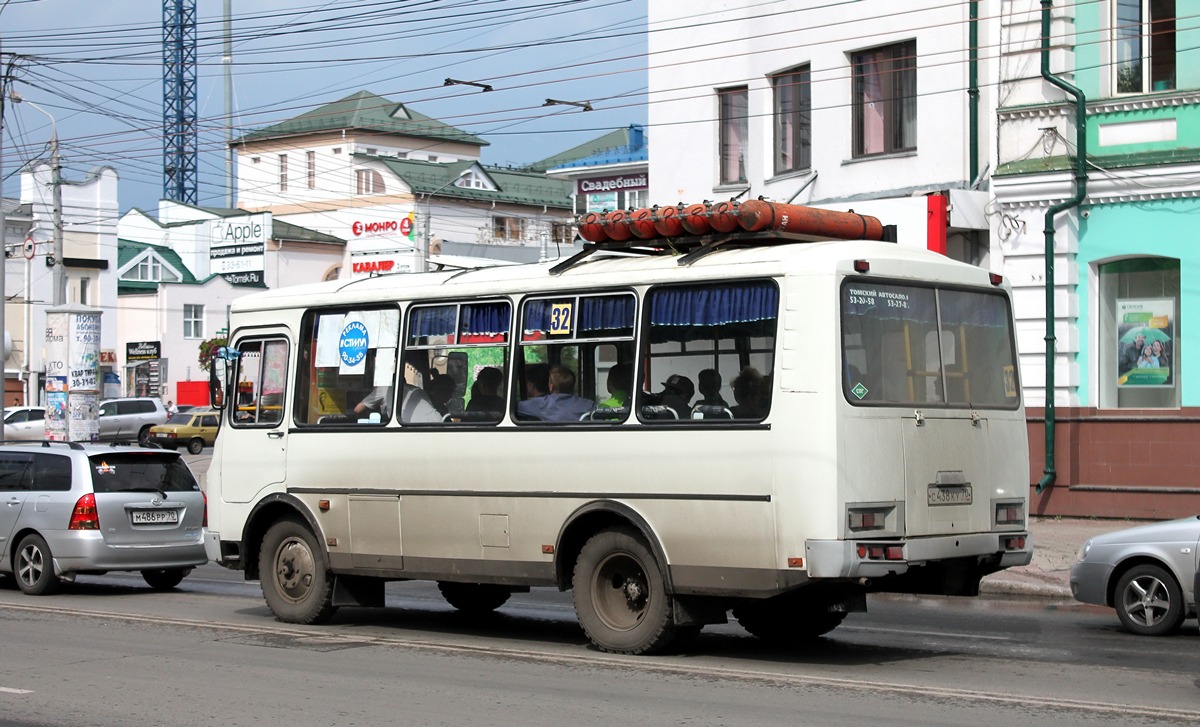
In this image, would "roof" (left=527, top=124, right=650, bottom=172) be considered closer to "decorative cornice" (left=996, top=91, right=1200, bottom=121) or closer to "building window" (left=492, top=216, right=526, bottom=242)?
"building window" (left=492, top=216, right=526, bottom=242)

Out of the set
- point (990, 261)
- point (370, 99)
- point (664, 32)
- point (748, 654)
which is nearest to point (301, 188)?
point (370, 99)

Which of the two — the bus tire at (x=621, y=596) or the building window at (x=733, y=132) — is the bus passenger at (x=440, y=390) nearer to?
the bus tire at (x=621, y=596)

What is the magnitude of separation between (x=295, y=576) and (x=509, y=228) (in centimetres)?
7865

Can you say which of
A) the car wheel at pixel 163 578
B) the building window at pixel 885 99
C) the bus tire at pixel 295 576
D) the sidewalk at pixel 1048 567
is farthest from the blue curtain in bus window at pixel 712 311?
the building window at pixel 885 99

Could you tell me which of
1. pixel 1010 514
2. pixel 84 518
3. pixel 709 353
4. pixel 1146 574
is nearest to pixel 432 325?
pixel 709 353

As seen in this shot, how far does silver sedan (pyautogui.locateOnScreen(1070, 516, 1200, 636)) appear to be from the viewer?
40.4 feet

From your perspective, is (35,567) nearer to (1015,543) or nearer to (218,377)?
(218,377)

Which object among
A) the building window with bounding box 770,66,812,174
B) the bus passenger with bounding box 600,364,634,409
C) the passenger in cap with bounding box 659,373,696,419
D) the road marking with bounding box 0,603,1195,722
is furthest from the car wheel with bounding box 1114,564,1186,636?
the building window with bounding box 770,66,812,174

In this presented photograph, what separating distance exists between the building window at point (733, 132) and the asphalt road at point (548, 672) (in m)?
13.4

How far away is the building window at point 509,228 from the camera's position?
90.0 metres

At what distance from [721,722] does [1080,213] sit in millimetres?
14630

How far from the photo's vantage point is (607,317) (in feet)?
36.9

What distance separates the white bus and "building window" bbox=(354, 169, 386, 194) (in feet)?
255

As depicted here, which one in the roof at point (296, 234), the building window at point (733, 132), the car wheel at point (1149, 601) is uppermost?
the roof at point (296, 234)
